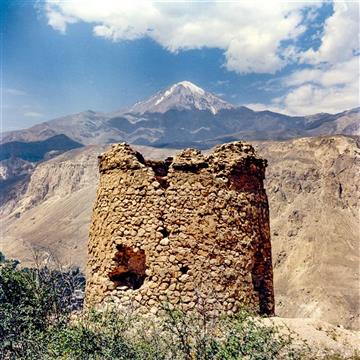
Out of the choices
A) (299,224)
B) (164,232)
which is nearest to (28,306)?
(164,232)

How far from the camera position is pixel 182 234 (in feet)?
32.6

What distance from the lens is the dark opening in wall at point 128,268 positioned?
10.2 metres

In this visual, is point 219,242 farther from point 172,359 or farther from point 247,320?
point 172,359

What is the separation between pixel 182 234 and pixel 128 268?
130 cm

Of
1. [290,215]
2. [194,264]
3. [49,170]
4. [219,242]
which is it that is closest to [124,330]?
[194,264]

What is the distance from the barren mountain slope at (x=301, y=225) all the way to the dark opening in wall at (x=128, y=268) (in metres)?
59.9

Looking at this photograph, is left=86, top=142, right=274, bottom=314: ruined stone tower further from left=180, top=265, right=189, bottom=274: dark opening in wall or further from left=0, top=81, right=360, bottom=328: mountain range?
left=0, top=81, right=360, bottom=328: mountain range

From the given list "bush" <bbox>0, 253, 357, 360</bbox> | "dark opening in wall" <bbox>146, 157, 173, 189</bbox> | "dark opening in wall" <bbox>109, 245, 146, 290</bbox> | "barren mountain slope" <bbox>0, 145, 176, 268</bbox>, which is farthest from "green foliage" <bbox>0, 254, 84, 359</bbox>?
"barren mountain slope" <bbox>0, 145, 176, 268</bbox>

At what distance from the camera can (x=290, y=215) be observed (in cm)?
10325

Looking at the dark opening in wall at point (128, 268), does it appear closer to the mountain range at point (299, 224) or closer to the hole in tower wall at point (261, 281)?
the hole in tower wall at point (261, 281)

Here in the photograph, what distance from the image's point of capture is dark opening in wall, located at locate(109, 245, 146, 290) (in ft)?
33.5

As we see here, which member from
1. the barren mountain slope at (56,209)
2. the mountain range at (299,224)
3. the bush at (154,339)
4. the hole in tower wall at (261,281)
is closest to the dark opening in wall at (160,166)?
the hole in tower wall at (261,281)

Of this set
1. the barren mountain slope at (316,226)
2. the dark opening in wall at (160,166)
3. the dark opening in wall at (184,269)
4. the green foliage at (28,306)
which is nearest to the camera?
the green foliage at (28,306)

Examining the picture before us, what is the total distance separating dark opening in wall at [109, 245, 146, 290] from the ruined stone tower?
0.06ft
